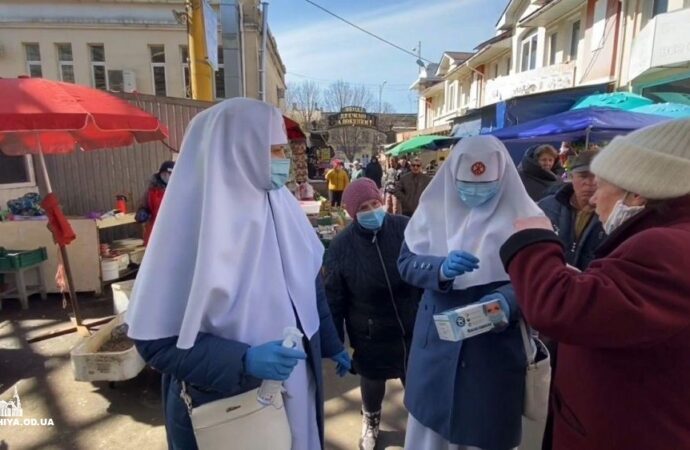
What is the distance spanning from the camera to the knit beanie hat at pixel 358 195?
8.30 ft

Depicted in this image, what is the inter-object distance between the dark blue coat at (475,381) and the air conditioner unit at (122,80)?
48.5ft

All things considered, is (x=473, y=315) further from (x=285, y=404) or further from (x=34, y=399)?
(x=34, y=399)

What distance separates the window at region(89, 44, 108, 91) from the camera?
45.6ft

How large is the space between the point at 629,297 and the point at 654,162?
1.21ft

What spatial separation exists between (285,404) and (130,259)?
523cm

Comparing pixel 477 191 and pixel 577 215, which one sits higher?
pixel 477 191

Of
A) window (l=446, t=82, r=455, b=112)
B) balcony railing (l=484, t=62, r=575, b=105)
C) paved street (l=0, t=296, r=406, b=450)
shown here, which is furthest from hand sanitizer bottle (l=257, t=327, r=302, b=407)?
window (l=446, t=82, r=455, b=112)

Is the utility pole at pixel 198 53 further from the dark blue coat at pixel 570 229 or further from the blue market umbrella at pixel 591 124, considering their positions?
the blue market umbrella at pixel 591 124

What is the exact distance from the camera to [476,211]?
6.03ft

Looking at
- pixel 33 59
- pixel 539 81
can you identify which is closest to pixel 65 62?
Result: pixel 33 59

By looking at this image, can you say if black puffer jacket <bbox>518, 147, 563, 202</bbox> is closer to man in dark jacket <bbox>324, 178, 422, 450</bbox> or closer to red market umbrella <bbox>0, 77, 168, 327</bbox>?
man in dark jacket <bbox>324, 178, 422, 450</bbox>

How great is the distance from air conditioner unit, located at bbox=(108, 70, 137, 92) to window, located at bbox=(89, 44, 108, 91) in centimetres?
26

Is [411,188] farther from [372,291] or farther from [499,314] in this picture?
[499,314]

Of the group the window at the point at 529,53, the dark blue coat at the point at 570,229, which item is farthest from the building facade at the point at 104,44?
the dark blue coat at the point at 570,229
